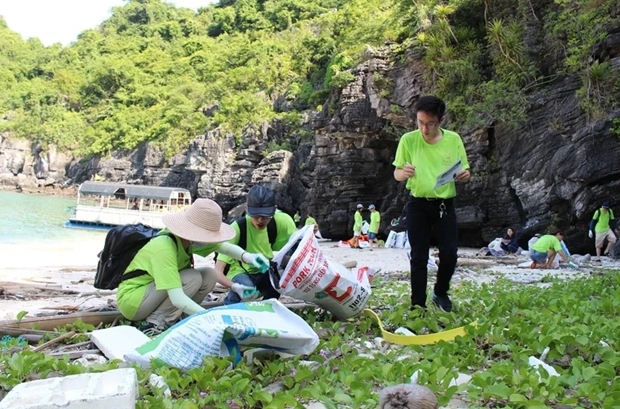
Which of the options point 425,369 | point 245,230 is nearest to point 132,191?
point 245,230

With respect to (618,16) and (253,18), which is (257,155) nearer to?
(618,16)

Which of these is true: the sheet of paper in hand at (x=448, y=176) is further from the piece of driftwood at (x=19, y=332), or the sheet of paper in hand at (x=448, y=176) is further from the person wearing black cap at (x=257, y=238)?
the piece of driftwood at (x=19, y=332)

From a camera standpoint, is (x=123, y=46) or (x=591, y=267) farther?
(x=123, y=46)

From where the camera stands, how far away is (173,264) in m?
3.91

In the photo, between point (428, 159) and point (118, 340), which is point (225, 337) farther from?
point (428, 159)

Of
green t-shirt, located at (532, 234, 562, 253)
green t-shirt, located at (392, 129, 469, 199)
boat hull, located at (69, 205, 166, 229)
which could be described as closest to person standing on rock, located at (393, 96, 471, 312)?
green t-shirt, located at (392, 129, 469, 199)

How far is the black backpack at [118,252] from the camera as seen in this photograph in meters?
4.48

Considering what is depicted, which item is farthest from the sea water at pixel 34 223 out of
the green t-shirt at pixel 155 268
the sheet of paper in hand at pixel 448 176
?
the sheet of paper in hand at pixel 448 176

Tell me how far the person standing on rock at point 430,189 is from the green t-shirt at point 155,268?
1693 millimetres

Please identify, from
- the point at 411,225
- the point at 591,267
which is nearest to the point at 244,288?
the point at 411,225

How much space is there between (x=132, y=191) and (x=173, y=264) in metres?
33.1

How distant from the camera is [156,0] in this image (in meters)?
97.0

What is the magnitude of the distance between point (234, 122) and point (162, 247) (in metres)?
41.1

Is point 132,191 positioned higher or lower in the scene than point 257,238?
lower
